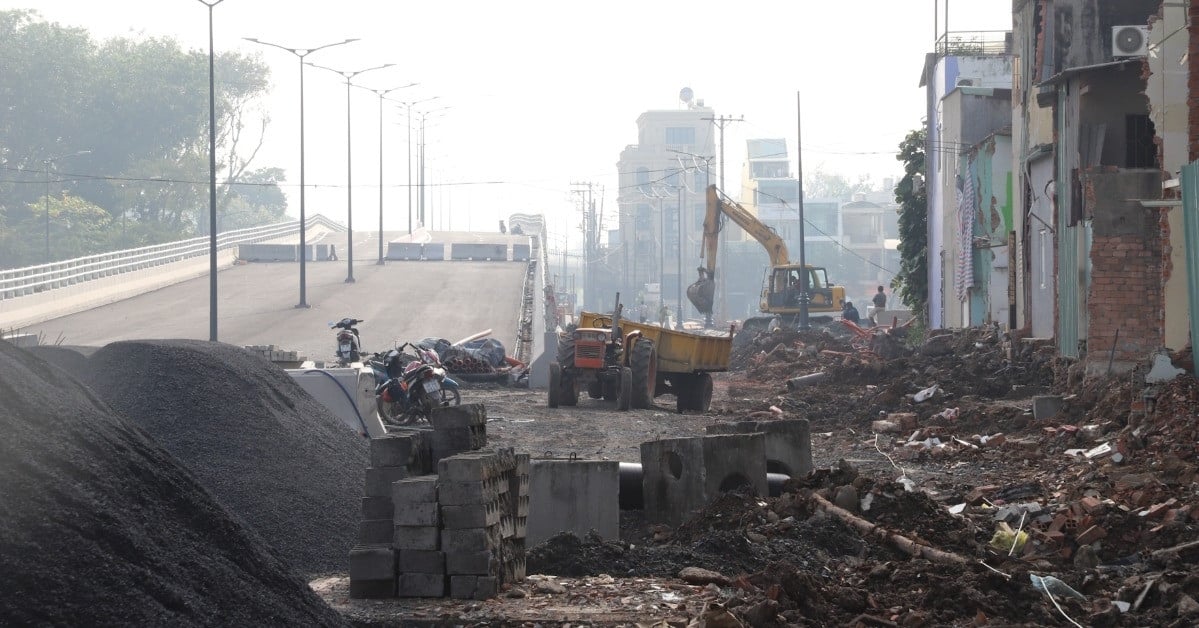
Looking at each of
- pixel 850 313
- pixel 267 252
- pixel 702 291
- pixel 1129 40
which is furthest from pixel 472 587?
pixel 267 252

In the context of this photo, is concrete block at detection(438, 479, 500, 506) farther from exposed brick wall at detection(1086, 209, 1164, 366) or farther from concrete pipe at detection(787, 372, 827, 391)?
concrete pipe at detection(787, 372, 827, 391)

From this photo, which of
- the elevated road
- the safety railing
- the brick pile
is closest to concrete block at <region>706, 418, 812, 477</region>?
the brick pile

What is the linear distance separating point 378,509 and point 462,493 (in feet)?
2.66

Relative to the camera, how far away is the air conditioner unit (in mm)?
18859

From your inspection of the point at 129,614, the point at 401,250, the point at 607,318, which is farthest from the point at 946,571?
the point at 401,250

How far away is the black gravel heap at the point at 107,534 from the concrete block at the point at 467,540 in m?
0.96

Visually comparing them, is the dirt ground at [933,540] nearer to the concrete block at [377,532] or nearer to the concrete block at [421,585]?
the concrete block at [421,585]

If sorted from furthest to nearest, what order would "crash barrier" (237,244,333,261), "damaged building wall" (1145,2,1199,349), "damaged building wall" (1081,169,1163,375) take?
"crash barrier" (237,244,333,261), "damaged building wall" (1081,169,1163,375), "damaged building wall" (1145,2,1199,349)

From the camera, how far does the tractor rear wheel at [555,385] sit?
78.6 ft

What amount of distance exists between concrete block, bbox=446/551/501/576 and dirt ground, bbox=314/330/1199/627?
202 millimetres

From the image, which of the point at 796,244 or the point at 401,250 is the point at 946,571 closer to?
the point at 401,250

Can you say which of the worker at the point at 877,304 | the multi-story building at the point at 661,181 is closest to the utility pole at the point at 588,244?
the multi-story building at the point at 661,181

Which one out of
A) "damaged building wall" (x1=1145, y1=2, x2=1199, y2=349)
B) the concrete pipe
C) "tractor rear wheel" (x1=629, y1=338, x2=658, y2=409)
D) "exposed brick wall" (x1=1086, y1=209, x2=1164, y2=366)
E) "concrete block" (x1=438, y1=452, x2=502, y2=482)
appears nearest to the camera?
"concrete block" (x1=438, y1=452, x2=502, y2=482)

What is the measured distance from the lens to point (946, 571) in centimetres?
895
